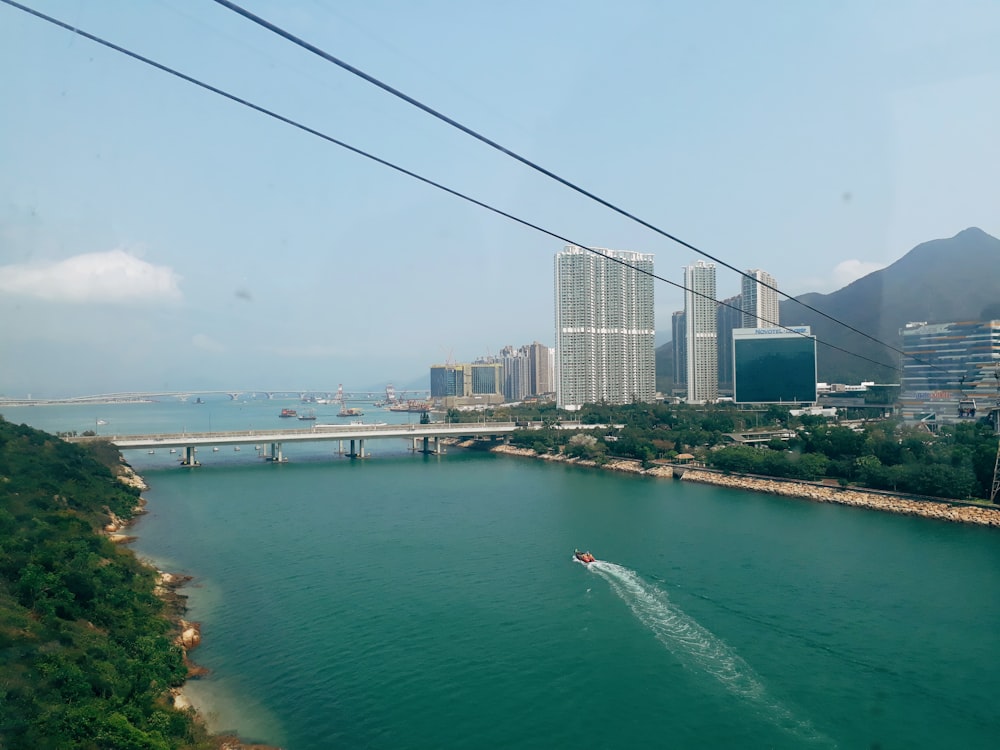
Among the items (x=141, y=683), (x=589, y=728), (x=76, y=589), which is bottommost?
(x=589, y=728)

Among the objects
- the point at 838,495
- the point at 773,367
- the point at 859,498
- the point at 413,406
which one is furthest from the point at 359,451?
the point at 413,406

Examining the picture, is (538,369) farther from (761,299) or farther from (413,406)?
(761,299)

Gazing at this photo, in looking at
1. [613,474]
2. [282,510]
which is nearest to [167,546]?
[282,510]

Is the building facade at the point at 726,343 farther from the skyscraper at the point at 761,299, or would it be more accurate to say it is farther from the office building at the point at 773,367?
the office building at the point at 773,367

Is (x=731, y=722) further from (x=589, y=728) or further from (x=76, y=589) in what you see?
(x=76, y=589)

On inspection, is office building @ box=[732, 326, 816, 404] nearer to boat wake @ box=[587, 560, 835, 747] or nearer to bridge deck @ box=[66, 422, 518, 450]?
bridge deck @ box=[66, 422, 518, 450]

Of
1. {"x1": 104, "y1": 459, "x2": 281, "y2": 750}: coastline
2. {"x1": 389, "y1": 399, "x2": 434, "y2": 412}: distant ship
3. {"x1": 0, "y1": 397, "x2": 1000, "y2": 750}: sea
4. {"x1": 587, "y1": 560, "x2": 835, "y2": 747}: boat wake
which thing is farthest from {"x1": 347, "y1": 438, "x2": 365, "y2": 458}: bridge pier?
{"x1": 389, "y1": 399, "x2": 434, "y2": 412}: distant ship

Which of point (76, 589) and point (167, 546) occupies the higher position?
point (76, 589)
